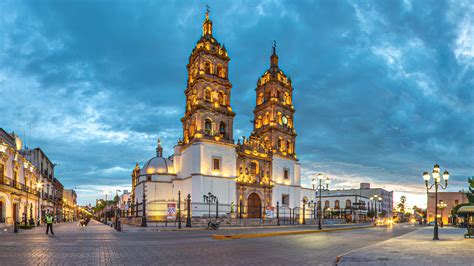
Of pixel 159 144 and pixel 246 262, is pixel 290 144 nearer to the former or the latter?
pixel 159 144

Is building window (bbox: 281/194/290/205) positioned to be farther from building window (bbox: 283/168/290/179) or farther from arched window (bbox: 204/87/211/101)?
arched window (bbox: 204/87/211/101)

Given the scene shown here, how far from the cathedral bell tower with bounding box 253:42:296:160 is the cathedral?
162 mm

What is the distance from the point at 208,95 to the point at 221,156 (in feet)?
29.3

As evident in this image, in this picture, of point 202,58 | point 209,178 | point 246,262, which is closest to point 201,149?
point 209,178

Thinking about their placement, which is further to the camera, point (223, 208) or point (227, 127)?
point (227, 127)

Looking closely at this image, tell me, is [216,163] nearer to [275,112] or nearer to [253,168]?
[253,168]

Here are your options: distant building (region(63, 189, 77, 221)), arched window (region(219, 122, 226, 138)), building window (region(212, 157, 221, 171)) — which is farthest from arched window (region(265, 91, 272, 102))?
distant building (region(63, 189, 77, 221))

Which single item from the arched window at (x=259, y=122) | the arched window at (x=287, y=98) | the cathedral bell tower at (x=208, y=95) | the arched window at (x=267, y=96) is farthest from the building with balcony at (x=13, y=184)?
the arched window at (x=287, y=98)

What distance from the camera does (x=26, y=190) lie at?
43.9 meters

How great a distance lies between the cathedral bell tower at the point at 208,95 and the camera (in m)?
50.1

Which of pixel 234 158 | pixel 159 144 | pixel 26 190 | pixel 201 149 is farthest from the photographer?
pixel 159 144

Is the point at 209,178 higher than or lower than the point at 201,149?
lower

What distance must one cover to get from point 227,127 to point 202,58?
1048 centimetres

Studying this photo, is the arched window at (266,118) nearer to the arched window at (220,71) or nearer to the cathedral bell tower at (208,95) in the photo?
the cathedral bell tower at (208,95)
